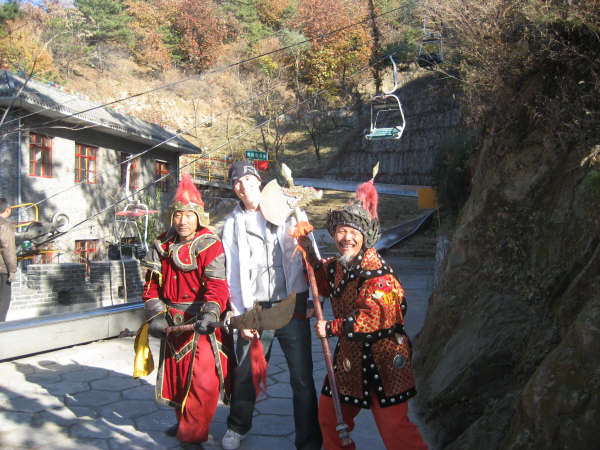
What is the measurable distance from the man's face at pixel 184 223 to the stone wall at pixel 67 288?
5794mm

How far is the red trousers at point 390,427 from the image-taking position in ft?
8.91

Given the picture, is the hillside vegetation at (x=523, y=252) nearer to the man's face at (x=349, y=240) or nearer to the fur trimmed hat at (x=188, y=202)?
the man's face at (x=349, y=240)

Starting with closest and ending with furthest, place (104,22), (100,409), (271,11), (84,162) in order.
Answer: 1. (100,409)
2. (84,162)
3. (104,22)
4. (271,11)

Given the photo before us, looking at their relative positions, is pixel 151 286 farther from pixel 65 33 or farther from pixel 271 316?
pixel 65 33

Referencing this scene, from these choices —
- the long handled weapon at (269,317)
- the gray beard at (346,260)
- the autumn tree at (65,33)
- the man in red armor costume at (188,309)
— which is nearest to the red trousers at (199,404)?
the man in red armor costume at (188,309)

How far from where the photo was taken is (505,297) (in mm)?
3635

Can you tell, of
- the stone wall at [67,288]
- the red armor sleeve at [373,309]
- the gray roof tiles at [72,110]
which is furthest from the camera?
the gray roof tiles at [72,110]

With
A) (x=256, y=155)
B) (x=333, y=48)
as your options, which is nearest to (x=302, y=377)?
(x=256, y=155)

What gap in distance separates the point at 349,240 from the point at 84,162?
16275 mm

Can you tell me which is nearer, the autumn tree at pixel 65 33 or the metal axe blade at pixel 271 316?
the metal axe blade at pixel 271 316

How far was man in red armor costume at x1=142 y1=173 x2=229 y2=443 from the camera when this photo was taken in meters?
3.52

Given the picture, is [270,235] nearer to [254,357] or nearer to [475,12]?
[254,357]

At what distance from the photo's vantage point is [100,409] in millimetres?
4344

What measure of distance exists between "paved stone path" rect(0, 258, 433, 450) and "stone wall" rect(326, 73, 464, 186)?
2199 centimetres
